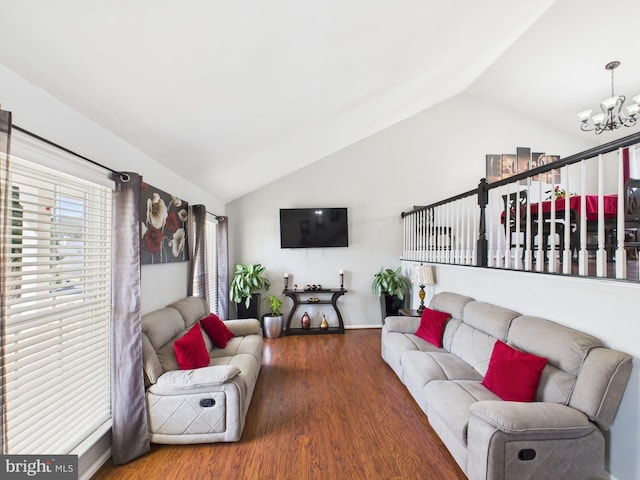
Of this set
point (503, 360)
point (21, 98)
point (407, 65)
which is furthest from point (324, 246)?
point (21, 98)

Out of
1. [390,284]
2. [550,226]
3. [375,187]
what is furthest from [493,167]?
[550,226]

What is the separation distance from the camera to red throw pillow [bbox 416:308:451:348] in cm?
320

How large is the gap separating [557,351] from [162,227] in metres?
→ 3.40

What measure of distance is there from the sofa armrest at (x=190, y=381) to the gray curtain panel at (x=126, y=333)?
0.13 m

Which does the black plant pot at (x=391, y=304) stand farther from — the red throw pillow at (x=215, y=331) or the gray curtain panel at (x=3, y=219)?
the gray curtain panel at (x=3, y=219)

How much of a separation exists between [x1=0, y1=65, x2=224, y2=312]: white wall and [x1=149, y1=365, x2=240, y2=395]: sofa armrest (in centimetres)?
71

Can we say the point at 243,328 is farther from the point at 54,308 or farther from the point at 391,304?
the point at 391,304

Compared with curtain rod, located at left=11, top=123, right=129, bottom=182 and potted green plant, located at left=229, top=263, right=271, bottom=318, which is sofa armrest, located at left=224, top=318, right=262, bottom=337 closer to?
potted green plant, located at left=229, top=263, right=271, bottom=318

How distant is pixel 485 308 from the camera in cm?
273

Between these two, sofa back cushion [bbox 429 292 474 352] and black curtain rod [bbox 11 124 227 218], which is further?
sofa back cushion [bbox 429 292 474 352]

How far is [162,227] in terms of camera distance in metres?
2.77

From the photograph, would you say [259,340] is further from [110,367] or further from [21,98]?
[21,98]

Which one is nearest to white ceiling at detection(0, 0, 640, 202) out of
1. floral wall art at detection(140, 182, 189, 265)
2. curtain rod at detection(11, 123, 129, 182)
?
curtain rod at detection(11, 123, 129, 182)

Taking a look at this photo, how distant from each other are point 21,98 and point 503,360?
3.33 metres
